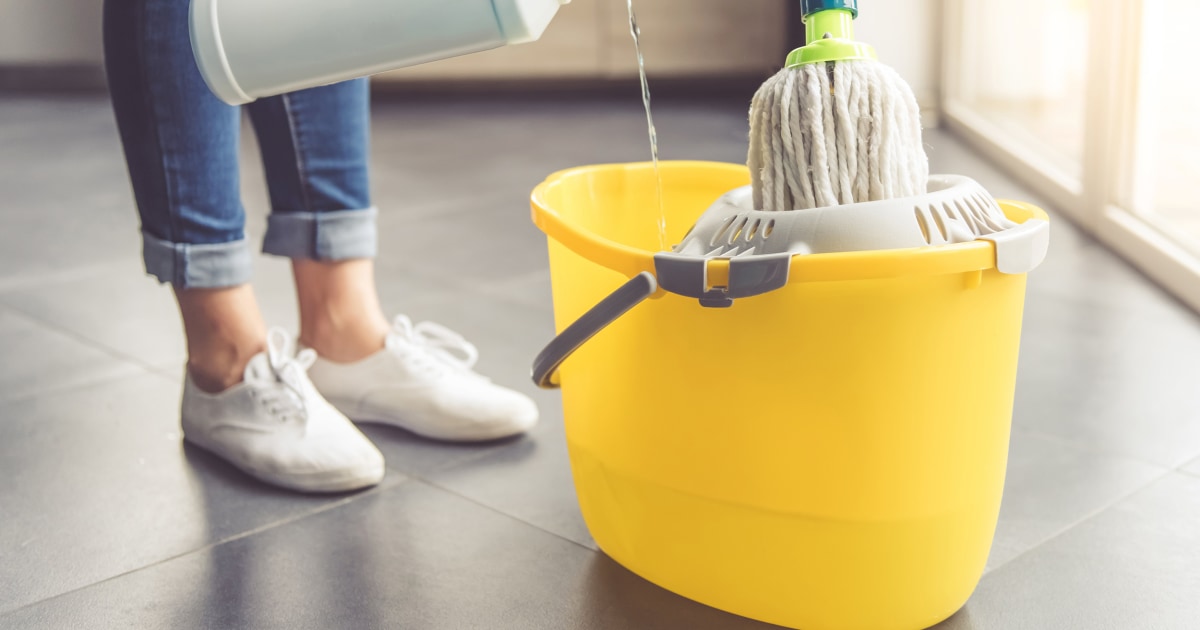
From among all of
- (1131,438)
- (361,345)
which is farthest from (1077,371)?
(361,345)

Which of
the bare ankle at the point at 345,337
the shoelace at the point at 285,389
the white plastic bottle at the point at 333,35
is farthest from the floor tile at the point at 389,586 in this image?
the white plastic bottle at the point at 333,35

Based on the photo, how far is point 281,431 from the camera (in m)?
0.93

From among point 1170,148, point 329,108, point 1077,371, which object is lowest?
point 1077,371

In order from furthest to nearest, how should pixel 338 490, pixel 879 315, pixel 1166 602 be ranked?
pixel 338 490, pixel 1166 602, pixel 879 315

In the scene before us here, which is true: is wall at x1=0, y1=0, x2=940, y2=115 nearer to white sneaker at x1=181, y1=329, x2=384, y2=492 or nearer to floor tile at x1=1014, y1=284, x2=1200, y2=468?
floor tile at x1=1014, y1=284, x2=1200, y2=468

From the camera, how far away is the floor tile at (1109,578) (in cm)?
69

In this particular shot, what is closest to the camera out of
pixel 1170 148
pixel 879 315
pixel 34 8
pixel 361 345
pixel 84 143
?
pixel 879 315

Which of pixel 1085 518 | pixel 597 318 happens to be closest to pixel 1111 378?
pixel 1085 518

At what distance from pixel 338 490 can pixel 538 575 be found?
22cm

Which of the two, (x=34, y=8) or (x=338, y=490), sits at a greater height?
(x=34, y=8)

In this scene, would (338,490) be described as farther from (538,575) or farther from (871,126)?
(871,126)

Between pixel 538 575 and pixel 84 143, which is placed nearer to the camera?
pixel 538 575

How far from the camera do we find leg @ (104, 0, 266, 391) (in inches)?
32.9

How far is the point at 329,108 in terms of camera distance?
971 mm
